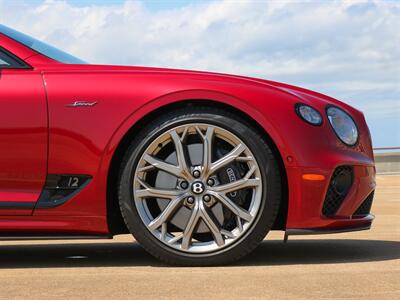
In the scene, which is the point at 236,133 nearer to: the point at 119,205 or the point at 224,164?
the point at 224,164

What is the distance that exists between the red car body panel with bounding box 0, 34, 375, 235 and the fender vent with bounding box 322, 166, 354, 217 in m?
0.03

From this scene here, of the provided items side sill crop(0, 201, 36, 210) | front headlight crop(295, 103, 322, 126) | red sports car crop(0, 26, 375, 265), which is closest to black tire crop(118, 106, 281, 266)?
red sports car crop(0, 26, 375, 265)

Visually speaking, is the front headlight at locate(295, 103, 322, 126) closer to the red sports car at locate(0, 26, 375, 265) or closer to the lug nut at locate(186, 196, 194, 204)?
the red sports car at locate(0, 26, 375, 265)

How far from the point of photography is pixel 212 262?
4160 mm

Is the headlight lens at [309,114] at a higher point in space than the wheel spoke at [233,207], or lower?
higher

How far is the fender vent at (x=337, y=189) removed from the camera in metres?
4.21

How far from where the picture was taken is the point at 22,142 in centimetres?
415

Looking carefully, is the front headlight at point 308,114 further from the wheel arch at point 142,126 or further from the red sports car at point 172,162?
the wheel arch at point 142,126

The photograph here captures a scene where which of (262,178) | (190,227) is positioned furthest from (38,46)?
(262,178)

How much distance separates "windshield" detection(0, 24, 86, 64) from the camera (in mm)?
4539

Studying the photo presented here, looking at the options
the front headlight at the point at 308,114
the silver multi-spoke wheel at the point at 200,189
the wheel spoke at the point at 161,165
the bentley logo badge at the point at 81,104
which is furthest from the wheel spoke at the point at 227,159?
the bentley logo badge at the point at 81,104

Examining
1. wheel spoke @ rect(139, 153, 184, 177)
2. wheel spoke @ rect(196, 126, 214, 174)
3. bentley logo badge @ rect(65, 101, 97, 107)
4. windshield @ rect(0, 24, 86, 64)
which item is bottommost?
wheel spoke @ rect(139, 153, 184, 177)

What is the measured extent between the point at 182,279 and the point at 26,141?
48.1 inches

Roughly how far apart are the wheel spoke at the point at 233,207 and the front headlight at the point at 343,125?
0.73 metres
